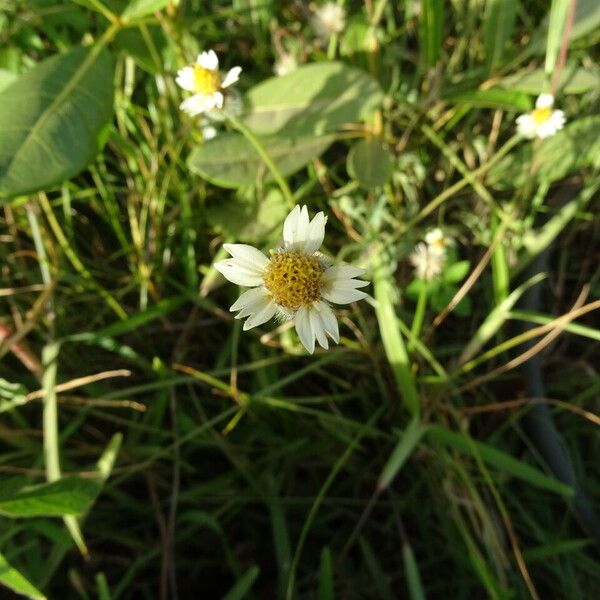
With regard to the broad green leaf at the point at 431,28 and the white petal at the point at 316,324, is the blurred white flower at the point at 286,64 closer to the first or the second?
the broad green leaf at the point at 431,28

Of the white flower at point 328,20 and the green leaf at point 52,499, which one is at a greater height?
the white flower at point 328,20

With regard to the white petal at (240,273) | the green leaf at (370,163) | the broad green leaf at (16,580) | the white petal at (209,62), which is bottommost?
the broad green leaf at (16,580)

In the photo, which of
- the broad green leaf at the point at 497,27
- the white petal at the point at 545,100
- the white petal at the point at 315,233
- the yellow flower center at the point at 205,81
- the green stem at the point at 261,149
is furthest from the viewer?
the broad green leaf at the point at 497,27

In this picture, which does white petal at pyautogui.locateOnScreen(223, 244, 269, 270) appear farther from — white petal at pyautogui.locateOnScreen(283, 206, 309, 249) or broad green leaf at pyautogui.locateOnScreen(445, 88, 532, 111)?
broad green leaf at pyautogui.locateOnScreen(445, 88, 532, 111)

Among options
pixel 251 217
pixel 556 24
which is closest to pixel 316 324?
pixel 251 217

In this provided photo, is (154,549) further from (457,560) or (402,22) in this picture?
(402,22)

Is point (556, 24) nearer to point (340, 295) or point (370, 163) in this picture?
point (370, 163)

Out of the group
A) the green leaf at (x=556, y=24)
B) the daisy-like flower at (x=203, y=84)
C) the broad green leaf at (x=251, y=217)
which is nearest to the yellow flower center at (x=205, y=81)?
the daisy-like flower at (x=203, y=84)
